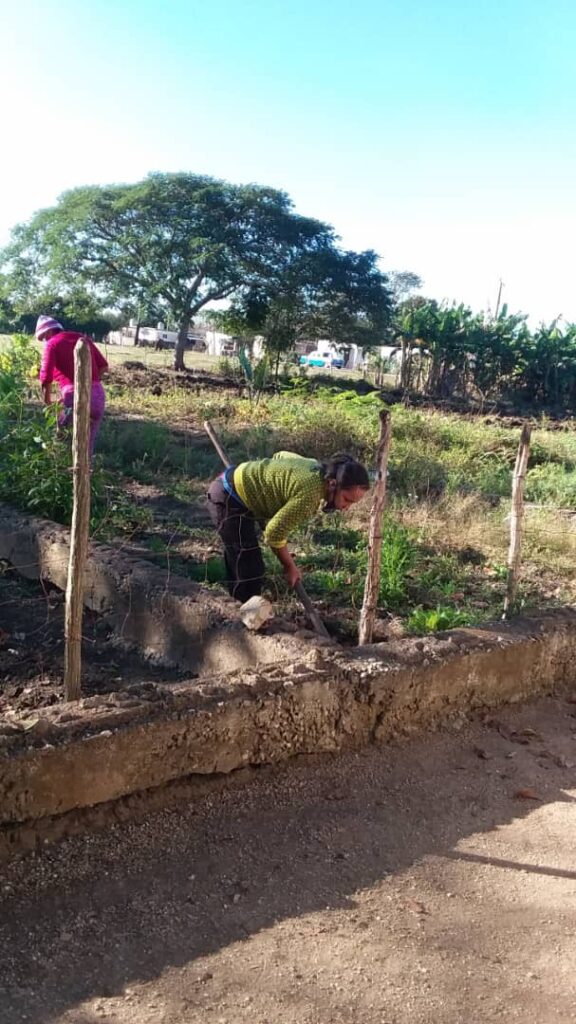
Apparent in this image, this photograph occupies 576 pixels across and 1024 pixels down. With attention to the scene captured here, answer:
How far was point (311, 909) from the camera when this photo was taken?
2.69m

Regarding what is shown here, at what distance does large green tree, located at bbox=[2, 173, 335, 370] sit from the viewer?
2102 centimetres

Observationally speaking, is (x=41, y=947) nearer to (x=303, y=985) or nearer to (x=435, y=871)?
(x=303, y=985)

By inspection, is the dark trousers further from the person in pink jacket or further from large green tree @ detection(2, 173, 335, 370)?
large green tree @ detection(2, 173, 335, 370)

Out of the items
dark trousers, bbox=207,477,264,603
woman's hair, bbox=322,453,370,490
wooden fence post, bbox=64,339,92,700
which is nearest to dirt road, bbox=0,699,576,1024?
wooden fence post, bbox=64,339,92,700

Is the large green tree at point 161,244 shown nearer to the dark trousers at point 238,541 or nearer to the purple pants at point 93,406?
the purple pants at point 93,406

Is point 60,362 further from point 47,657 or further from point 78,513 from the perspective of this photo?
point 78,513

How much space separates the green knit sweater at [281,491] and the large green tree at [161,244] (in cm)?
1656

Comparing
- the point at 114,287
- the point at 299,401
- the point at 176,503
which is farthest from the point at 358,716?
the point at 114,287

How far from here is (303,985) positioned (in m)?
2.33

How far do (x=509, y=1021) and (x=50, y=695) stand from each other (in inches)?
95.6

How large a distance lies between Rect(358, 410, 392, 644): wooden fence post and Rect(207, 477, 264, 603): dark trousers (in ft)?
2.67

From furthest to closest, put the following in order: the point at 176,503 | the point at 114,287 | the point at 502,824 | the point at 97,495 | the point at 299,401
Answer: the point at 114,287 < the point at 299,401 < the point at 176,503 < the point at 97,495 < the point at 502,824

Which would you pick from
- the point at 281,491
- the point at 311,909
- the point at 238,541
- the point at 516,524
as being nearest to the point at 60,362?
the point at 238,541

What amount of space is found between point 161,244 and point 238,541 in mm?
17950
